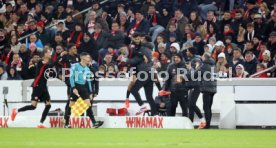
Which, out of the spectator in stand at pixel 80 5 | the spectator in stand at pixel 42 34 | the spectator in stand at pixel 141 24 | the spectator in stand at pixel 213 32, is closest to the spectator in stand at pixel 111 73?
the spectator in stand at pixel 141 24

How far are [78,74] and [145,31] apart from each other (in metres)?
7.22

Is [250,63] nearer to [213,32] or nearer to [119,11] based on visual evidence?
[213,32]

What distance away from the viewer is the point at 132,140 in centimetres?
1895

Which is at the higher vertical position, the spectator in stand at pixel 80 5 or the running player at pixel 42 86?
the spectator in stand at pixel 80 5

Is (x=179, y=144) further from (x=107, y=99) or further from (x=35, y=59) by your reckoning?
(x=35, y=59)

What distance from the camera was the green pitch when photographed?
17219 millimetres

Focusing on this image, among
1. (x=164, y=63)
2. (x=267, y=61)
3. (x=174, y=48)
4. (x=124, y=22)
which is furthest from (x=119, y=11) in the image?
(x=267, y=61)

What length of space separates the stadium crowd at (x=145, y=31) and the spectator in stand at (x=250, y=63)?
0.10ft

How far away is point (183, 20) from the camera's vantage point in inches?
1224

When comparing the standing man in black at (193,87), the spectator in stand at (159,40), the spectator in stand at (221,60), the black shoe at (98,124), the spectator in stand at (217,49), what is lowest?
the black shoe at (98,124)

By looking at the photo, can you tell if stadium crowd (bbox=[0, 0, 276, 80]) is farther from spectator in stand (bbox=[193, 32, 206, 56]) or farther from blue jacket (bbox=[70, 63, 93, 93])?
blue jacket (bbox=[70, 63, 93, 93])

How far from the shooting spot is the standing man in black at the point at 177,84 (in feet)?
83.6

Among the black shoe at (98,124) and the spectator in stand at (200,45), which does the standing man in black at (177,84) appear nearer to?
the black shoe at (98,124)

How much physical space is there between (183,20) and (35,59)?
17.2ft
